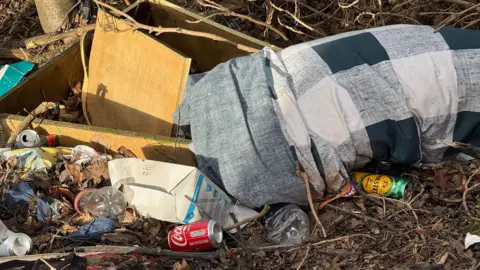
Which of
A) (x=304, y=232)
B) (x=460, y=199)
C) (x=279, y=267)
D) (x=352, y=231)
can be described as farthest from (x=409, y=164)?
(x=279, y=267)

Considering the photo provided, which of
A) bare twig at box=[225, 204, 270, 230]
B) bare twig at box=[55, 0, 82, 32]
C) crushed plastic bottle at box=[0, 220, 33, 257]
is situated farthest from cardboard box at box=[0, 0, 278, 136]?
crushed plastic bottle at box=[0, 220, 33, 257]

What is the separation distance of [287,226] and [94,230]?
3.28 ft

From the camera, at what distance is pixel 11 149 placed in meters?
3.43

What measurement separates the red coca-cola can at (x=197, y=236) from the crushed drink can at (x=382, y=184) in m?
0.83

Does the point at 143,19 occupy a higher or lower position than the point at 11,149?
higher

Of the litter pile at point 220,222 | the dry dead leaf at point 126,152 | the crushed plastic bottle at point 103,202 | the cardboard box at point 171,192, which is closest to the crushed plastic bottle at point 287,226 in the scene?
the litter pile at point 220,222

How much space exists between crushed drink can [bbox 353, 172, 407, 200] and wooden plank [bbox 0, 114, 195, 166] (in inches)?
37.0

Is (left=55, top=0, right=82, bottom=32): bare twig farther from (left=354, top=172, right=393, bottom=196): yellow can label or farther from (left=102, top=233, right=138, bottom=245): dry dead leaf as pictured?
(left=354, top=172, right=393, bottom=196): yellow can label

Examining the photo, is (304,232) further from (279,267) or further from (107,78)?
(107,78)

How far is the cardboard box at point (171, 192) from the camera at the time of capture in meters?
2.86

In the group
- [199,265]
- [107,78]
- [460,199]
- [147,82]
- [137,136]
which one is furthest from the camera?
[107,78]

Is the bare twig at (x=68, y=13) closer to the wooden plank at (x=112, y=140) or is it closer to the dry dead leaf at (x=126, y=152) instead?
the wooden plank at (x=112, y=140)

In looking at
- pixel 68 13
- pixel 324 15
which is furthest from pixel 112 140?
pixel 324 15

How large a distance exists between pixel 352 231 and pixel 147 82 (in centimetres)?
157
